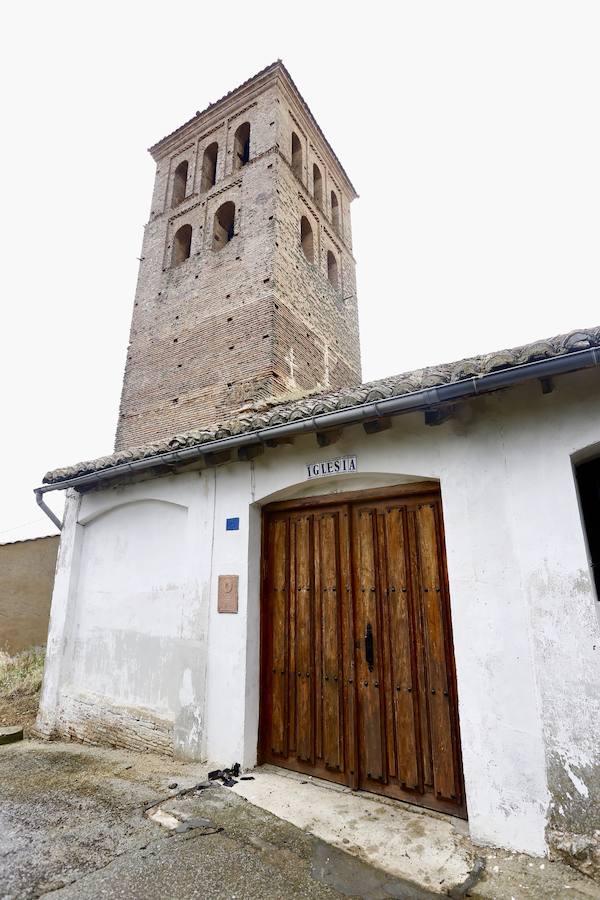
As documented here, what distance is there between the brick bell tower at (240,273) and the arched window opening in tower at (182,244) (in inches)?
1.1

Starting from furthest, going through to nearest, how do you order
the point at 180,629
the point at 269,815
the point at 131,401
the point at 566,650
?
the point at 131,401, the point at 180,629, the point at 269,815, the point at 566,650

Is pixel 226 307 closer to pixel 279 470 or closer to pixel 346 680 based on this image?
pixel 279 470

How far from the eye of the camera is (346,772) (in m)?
4.12

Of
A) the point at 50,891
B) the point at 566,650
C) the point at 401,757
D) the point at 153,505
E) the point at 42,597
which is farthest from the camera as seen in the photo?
the point at 42,597

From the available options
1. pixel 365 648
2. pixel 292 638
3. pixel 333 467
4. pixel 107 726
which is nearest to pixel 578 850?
pixel 365 648

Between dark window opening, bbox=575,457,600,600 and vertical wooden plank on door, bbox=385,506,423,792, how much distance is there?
4.70 feet

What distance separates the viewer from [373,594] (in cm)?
431

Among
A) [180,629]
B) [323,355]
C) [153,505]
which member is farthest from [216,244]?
[180,629]

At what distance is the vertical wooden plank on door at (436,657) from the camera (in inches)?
144

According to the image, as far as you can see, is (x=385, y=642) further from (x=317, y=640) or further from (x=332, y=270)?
(x=332, y=270)

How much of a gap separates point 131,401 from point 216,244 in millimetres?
4754

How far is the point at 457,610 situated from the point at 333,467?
5.61 feet

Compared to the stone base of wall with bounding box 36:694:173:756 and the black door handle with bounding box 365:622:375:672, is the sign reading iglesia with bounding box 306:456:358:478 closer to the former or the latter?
the black door handle with bounding box 365:622:375:672

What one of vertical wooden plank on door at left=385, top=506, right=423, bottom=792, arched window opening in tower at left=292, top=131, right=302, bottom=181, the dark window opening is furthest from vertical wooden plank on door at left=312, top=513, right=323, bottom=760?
arched window opening in tower at left=292, top=131, right=302, bottom=181
